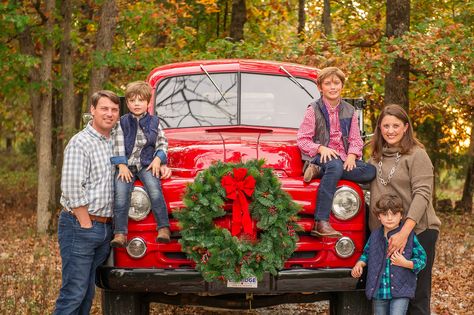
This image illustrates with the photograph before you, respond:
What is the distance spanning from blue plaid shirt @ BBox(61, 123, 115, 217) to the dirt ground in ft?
6.50

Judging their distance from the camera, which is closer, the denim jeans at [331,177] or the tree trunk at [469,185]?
the denim jeans at [331,177]

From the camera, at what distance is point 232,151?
5980 mm

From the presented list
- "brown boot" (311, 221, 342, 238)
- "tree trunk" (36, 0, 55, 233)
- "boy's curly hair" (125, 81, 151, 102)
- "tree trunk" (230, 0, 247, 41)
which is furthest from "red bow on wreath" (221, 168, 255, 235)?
"tree trunk" (230, 0, 247, 41)

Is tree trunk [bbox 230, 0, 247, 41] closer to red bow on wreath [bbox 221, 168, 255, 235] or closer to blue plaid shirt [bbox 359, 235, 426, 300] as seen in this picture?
red bow on wreath [bbox 221, 168, 255, 235]

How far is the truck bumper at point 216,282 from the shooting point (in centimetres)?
529

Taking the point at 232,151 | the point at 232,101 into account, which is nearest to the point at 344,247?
the point at 232,151

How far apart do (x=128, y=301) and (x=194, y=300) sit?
1.72 ft

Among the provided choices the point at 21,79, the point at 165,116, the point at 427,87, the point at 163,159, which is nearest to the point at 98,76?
the point at 21,79

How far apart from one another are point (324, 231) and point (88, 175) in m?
1.68

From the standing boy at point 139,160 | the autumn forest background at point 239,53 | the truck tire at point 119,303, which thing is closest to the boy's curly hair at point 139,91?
the standing boy at point 139,160

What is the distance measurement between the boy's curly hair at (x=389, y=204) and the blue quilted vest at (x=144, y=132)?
169 cm

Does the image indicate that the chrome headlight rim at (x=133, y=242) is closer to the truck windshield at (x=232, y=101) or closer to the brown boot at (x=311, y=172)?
→ the brown boot at (x=311, y=172)

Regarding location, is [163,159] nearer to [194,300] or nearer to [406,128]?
[194,300]

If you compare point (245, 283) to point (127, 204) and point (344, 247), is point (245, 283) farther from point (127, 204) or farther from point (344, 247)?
point (127, 204)
